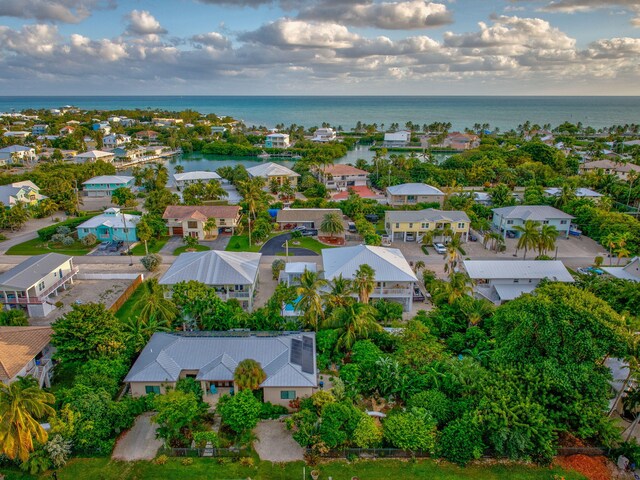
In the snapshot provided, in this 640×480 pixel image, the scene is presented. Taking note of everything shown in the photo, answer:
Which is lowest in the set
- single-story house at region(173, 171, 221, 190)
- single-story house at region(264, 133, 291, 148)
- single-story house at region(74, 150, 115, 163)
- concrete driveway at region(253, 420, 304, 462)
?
concrete driveway at region(253, 420, 304, 462)

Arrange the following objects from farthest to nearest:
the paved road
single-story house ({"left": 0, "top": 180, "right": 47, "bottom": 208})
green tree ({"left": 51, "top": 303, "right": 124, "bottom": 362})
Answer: single-story house ({"left": 0, "top": 180, "right": 47, "bottom": 208}) < the paved road < green tree ({"left": 51, "top": 303, "right": 124, "bottom": 362})

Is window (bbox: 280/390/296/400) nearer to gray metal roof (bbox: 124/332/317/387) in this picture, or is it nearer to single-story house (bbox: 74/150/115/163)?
gray metal roof (bbox: 124/332/317/387)

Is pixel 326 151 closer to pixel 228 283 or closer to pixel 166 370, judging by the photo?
pixel 228 283

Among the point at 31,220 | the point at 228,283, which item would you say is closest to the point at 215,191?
the point at 31,220

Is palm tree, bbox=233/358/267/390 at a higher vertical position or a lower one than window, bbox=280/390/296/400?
higher

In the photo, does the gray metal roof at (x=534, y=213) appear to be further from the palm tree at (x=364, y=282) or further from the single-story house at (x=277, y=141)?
the single-story house at (x=277, y=141)

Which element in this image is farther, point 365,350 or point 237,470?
point 365,350

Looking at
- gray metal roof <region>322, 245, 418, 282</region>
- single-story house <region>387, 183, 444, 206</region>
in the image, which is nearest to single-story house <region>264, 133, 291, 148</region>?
single-story house <region>387, 183, 444, 206</region>

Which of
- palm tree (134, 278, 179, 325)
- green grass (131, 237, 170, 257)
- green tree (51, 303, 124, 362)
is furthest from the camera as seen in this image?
green grass (131, 237, 170, 257)

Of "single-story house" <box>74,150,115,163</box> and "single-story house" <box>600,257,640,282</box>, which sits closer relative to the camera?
"single-story house" <box>600,257,640,282</box>
